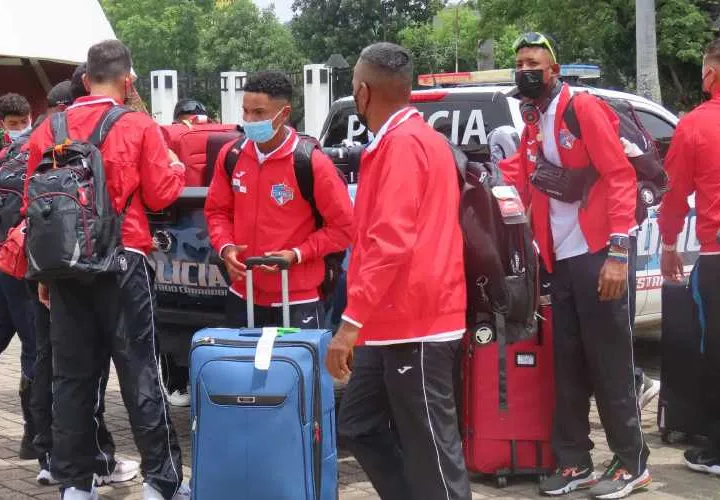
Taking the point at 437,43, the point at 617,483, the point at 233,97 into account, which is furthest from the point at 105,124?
the point at 437,43

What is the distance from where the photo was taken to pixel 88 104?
5008mm

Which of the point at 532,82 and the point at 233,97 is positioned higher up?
the point at 532,82

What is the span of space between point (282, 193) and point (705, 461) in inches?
96.3

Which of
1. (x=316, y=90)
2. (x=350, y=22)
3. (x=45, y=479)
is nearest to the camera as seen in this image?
(x=45, y=479)

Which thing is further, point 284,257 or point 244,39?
point 244,39

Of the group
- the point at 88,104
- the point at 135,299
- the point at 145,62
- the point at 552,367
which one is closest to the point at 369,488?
the point at 552,367

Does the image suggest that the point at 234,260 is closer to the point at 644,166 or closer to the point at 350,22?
the point at 644,166

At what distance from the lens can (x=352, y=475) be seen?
5648 millimetres

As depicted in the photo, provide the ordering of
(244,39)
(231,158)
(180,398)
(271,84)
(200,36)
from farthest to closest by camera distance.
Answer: (200,36) → (244,39) → (180,398) → (231,158) → (271,84)

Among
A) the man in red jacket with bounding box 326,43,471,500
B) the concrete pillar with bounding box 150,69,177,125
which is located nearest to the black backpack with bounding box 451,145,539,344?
the man in red jacket with bounding box 326,43,471,500

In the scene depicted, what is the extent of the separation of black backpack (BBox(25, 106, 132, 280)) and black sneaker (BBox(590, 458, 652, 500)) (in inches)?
92.8

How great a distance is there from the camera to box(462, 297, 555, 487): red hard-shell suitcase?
17.8 feet

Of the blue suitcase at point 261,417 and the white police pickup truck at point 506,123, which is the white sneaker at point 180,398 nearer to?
the white police pickup truck at point 506,123

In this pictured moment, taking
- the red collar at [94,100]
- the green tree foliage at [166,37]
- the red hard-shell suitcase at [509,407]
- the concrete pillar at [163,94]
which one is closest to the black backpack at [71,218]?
the red collar at [94,100]
